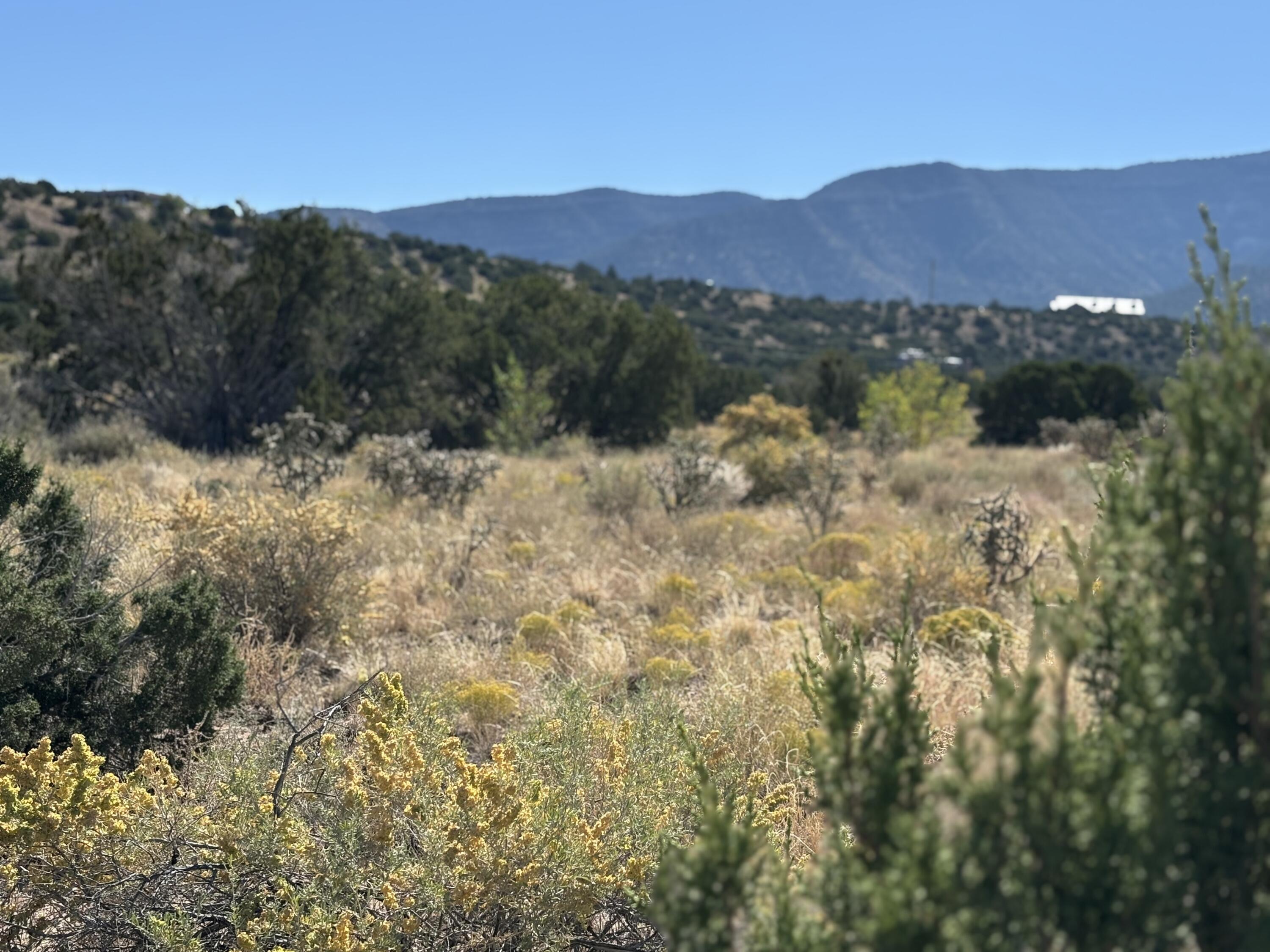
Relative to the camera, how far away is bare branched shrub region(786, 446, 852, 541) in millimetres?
9789

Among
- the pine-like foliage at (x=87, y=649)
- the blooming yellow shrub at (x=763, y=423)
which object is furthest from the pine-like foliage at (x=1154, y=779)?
the blooming yellow shrub at (x=763, y=423)

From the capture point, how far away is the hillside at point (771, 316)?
122 ft

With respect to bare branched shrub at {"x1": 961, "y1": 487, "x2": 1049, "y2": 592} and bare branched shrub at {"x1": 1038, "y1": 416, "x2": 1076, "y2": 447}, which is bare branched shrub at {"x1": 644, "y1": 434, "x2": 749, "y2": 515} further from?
bare branched shrub at {"x1": 1038, "y1": 416, "x2": 1076, "y2": 447}

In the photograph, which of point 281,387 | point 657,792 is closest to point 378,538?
point 657,792

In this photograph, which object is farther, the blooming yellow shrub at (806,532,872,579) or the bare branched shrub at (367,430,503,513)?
the bare branched shrub at (367,430,503,513)

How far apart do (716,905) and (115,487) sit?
8.55 m

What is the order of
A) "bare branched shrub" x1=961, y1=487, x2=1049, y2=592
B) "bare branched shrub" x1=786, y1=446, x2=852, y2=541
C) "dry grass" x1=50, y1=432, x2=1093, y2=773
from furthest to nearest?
"bare branched shrub" x1=786, y1=446, x2=852, y2=541
"bare branched shrub" x1=961, y1=487, x2=1049, y2=592
"dry grass" x1=50, y1=432, x2=1093, y2=773

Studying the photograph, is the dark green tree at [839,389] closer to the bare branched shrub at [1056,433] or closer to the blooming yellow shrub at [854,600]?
the bare branched shrub at [1056,433]

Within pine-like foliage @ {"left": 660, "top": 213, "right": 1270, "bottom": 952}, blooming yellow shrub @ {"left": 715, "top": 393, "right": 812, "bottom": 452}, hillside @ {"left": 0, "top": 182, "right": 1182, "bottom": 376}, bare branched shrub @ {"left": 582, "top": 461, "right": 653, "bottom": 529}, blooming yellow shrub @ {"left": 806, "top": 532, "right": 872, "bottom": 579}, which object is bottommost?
blooming yellow shrub @ {"left": 806, "top": 532, "right": 872, "bottom": 579}

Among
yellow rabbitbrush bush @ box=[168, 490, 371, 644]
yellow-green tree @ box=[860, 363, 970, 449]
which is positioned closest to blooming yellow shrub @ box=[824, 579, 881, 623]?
yellow rabbitbrush bush @ box=[168, 490, 371, 644]

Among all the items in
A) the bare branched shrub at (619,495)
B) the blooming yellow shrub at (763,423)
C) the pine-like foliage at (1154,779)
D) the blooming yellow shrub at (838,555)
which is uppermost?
the pine-like foliage at (1154,779)

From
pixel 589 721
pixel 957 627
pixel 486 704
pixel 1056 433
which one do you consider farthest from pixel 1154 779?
pixel 1056 433

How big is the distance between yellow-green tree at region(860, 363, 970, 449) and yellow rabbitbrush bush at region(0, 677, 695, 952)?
18.8 meters

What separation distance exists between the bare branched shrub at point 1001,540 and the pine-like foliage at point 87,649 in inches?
209
